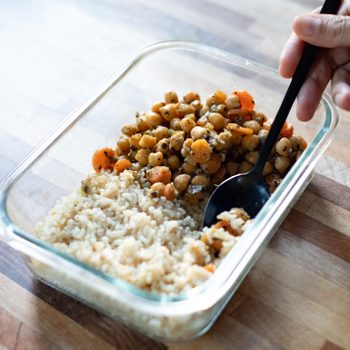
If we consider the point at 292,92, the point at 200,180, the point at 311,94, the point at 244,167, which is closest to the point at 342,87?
the point at 311,94

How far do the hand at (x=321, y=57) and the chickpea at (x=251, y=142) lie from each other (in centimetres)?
14

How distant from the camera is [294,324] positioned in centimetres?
125

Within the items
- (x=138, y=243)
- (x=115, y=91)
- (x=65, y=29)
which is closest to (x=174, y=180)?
(x=138, y=243)

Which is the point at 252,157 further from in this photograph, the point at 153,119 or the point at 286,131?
the point at 153,119

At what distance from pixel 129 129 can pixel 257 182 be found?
14.3 inches

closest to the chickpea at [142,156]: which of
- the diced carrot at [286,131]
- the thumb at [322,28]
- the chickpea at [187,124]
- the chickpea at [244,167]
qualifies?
the chickpea at [187,124]

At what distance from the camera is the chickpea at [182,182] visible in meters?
1.40

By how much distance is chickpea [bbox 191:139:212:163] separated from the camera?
1374 mm

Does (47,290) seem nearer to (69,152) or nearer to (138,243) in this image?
(138,243)

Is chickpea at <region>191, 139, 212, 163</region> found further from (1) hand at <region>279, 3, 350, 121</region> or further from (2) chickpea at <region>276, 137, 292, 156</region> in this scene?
(1) hand at <region>279, 3, 350, 121</region>

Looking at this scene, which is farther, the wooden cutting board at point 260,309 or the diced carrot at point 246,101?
the diced carrot at point 246,101

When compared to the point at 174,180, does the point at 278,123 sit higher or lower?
higher

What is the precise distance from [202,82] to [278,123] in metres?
0.51

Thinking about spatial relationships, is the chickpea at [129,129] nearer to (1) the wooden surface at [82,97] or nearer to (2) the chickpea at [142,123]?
(2) the chickpea at [142,123]
